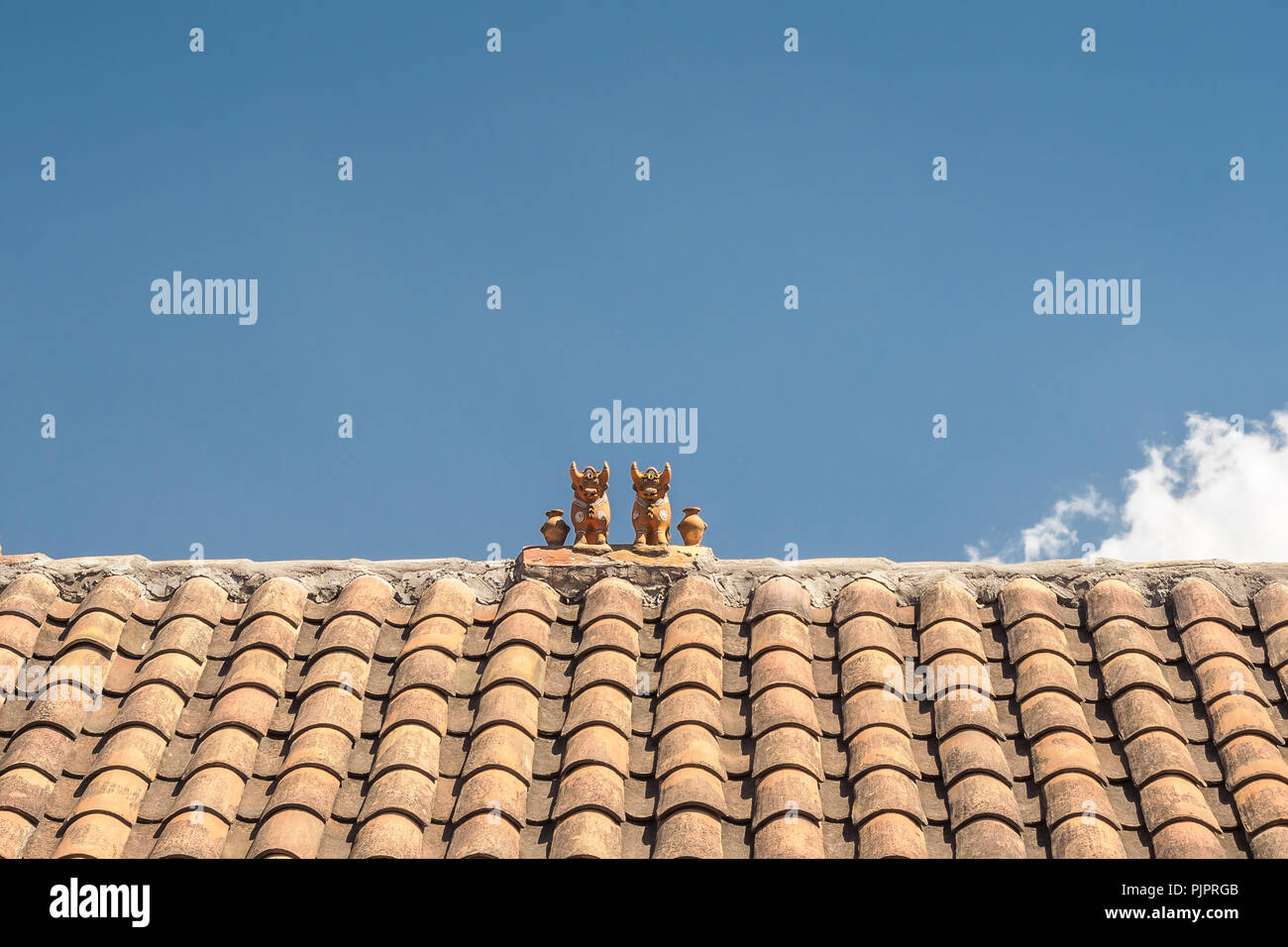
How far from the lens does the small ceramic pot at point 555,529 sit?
7.34 meters

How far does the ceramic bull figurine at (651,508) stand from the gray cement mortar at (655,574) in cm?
20

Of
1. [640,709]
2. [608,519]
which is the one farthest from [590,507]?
[640,709]

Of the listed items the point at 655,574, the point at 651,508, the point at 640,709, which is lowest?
the point at 640,709

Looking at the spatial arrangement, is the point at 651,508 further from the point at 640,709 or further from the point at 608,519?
the point at 640,709

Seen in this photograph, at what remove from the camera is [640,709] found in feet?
20.6

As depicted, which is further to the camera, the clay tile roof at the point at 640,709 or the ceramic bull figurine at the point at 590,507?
the ceramic bull figurine at the point at 590,507

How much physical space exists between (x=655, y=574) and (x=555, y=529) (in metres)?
0.62

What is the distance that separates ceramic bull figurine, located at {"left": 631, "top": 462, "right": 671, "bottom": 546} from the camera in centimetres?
728

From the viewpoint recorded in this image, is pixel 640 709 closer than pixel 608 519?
Yes

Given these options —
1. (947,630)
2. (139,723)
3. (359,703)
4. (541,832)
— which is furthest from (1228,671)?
(139,723)

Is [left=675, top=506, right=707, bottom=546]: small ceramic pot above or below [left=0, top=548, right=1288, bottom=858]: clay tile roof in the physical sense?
above

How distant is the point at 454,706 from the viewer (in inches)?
248

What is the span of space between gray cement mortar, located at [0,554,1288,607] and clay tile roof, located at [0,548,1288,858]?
16 millimetres
